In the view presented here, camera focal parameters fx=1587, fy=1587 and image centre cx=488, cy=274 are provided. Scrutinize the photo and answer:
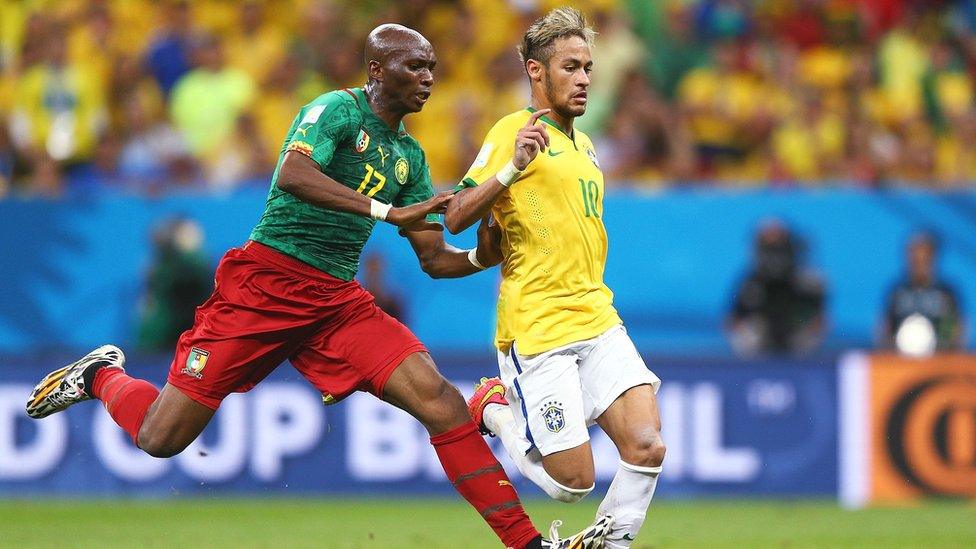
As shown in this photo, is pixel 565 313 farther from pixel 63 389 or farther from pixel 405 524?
pixel 405 524

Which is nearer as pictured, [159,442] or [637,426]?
[637,426]

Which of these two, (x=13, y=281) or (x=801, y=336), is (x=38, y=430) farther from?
(x=801, y=336)

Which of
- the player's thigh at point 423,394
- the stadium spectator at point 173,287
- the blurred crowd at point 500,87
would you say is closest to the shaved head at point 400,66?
the player's thigh at point 423,394

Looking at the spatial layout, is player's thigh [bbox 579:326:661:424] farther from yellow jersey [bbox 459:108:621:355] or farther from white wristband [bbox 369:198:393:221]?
white wristband [bbox 369:198:393:221]

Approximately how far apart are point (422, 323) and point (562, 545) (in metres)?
7.56

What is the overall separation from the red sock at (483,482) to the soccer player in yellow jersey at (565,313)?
9.4 inches

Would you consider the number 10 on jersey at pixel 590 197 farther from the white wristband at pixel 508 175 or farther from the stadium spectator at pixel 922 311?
the stadium spectator at pixel 922 311

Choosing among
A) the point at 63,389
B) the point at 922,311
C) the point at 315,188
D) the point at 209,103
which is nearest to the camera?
the point at 315,188

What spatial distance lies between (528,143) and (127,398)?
2.74 metres

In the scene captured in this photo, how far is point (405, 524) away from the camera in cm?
1195

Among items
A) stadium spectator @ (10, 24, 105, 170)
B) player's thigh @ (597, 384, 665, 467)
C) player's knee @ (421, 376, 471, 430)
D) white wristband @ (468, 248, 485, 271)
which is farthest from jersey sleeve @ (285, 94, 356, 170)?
stadium spectator @ (10, 24, 105, 170)

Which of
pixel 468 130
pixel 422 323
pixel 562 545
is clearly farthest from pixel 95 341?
pixel 562 545

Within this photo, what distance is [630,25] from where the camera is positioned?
16312mm

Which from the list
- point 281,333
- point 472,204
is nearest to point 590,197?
point 472,204
